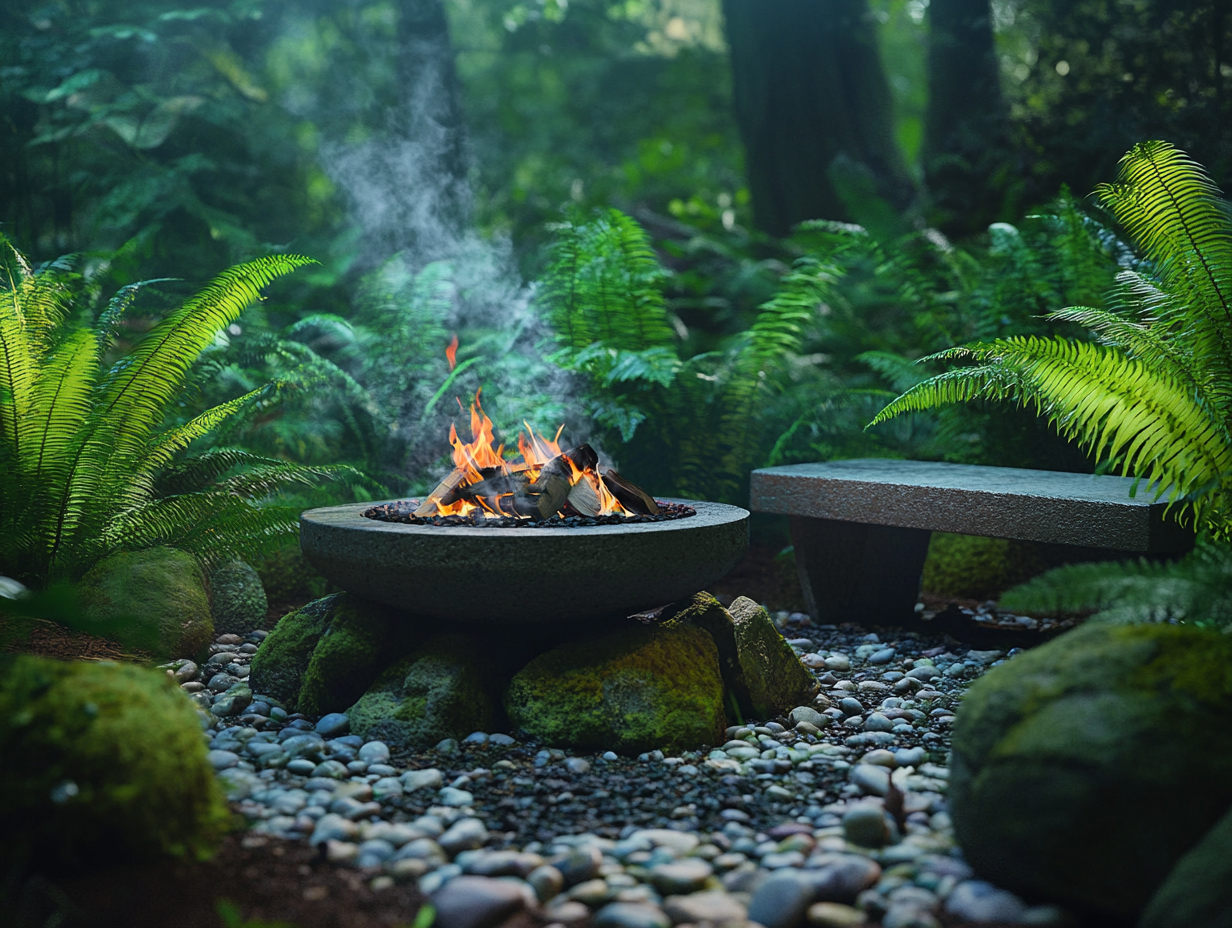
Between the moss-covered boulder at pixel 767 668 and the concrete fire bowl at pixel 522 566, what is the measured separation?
340 mm

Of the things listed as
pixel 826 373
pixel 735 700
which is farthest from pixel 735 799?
pixel 826 373

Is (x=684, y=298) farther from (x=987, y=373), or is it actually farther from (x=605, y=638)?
(x=605, y=638)

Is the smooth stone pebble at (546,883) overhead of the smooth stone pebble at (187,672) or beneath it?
overhead

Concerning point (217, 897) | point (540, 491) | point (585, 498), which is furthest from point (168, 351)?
point (217, 897)

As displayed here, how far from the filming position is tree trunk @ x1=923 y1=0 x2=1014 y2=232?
6383mm

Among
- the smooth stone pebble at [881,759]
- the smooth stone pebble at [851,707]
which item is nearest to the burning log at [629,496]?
the smooth stone pebble at [851,707]

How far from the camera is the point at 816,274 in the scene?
480 centimetres

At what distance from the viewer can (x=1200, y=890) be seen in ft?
4.66

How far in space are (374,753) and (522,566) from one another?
685mm

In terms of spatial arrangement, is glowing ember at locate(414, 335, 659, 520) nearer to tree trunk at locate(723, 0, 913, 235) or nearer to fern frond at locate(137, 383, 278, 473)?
fern frond at locate(137, 383, 278, 473)

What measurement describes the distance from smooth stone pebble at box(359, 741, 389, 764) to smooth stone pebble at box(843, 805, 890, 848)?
131cm

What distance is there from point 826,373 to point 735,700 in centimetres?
358

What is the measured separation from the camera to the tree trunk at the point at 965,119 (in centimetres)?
638

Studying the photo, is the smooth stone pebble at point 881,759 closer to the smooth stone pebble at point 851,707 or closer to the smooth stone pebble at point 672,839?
the smooth stone pebble at point 851,707
